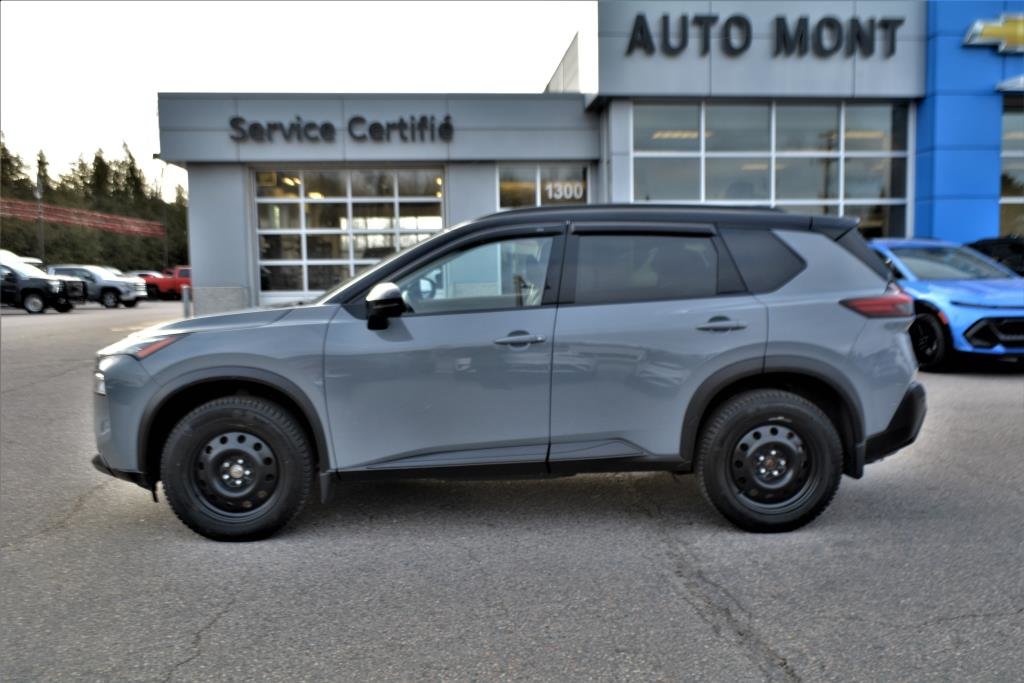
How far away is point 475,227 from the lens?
416cm

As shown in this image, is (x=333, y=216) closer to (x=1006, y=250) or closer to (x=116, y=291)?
(x=1006, y=250)

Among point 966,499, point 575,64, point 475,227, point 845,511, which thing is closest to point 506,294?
point 475,227

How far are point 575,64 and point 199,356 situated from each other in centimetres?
1655

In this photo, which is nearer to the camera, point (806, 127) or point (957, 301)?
point (957, 301)

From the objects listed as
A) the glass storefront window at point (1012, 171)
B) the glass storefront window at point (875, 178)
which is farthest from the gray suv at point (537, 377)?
the glass storefront window at point (1012, 171)

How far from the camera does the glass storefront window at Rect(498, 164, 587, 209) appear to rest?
1762cm

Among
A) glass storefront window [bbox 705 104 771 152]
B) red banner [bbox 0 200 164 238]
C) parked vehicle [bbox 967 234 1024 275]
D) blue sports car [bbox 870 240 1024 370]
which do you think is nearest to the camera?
red banner [bbox 0 200 164 238]

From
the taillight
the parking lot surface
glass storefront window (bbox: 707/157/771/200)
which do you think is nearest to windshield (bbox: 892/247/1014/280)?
the parking lot surface

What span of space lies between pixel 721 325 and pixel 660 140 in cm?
1322

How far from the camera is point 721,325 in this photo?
13.3ft

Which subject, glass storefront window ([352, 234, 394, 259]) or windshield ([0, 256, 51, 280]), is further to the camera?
glass storefront window ([352, 234, 394, 259])

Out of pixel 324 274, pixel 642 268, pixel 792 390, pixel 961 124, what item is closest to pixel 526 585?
pixel 642 268

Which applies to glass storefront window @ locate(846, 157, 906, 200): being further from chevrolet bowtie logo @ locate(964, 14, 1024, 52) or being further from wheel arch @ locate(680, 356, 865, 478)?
wheel arch @ locate(680, 356, 865, 478)

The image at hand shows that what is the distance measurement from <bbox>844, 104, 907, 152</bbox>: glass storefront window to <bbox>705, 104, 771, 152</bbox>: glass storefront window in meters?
1.90
